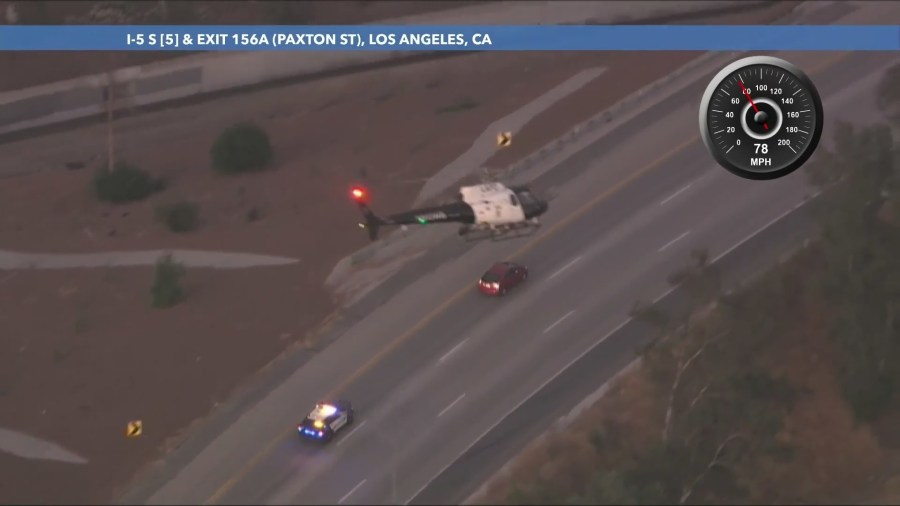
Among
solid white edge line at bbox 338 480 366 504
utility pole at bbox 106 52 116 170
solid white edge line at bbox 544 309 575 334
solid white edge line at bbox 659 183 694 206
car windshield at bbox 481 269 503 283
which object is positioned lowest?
solid white edge line at bbox 659 183 694 206

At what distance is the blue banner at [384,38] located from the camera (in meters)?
23.2

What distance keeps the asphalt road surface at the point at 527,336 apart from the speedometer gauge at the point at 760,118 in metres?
9.85

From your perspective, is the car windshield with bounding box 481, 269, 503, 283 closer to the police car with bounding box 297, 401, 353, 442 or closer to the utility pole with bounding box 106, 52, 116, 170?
the police car with bounding box 297, 401, 353, 442

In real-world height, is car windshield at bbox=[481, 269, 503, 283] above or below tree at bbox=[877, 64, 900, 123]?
above

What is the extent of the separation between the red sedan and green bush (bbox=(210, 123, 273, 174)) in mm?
13071

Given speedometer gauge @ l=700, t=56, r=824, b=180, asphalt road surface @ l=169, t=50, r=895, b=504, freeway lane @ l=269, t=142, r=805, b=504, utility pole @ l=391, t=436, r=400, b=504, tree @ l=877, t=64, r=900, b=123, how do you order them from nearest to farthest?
1. speedometer gauge @ l=700, t=56, r=824, b=180
2. utility pole @ l=391, t=436, r=400, b=504
3. asphalt road surface @ l=169, t=50, r=895, b=504
4. freeway lane @ l=269, t=142, r=805, b=504
5. tree @ l=877, t=64, r=900, b=123

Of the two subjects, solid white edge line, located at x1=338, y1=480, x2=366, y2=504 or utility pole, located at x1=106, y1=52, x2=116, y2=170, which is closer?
solid white edge line, located at x1=338, y1=480, x2=366, y2=504

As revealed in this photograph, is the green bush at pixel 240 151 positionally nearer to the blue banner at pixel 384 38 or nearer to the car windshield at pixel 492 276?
the blue banner at pixel 384 38

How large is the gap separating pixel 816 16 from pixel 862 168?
19.9m

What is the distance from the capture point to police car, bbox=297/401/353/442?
2380 cm

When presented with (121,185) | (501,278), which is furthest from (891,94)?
(121,185)

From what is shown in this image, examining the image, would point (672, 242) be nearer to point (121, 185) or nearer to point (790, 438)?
point (790, 438)

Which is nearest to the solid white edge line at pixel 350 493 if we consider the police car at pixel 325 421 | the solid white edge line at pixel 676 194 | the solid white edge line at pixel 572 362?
the solid white edge line at pixel 572 362

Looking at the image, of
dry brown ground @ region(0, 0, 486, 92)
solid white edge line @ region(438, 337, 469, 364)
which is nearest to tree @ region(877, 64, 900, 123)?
solid white edge line @ region(438, 337, 469, 364)
